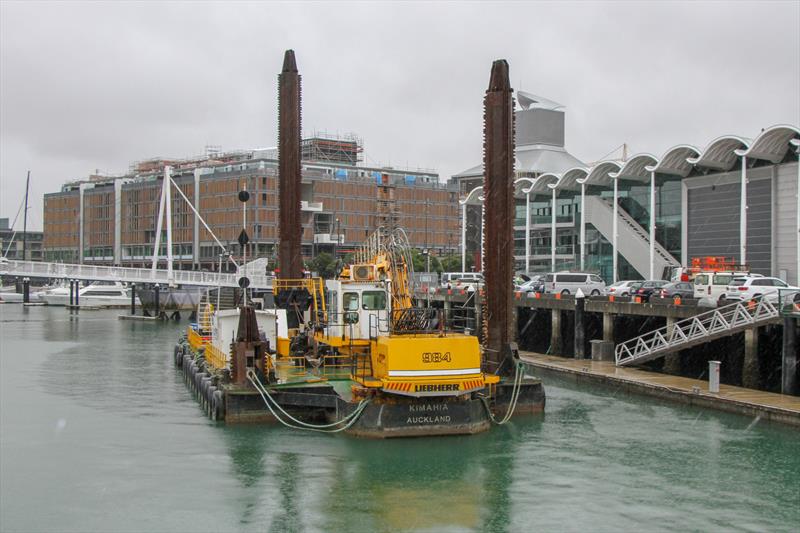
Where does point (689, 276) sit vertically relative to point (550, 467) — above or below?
above

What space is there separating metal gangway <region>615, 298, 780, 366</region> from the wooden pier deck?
2.74ft

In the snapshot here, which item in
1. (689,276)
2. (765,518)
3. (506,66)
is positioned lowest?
(765,518)

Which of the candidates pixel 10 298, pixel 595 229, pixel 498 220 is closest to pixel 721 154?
pixel 595 229

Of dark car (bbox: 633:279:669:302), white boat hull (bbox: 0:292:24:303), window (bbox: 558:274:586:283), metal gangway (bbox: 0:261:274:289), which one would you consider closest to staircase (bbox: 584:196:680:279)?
window (bbox: 558:274:586:283)

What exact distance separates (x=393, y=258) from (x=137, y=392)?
495 inches

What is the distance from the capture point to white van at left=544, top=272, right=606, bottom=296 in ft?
185

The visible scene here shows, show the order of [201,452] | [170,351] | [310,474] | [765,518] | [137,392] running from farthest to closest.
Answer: [170,351]
[137,392]
[201,452]
[310,474]
[765,518]

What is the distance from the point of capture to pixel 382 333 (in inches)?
1137

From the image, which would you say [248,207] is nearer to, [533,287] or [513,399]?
[533,287]

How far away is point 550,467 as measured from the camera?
75.6ft

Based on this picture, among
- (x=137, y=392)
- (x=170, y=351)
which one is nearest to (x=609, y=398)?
(x=137, y=392)

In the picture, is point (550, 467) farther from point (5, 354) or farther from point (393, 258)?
point (5, 354)

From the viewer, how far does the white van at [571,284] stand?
185 feet

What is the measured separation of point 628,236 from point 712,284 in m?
29.3
